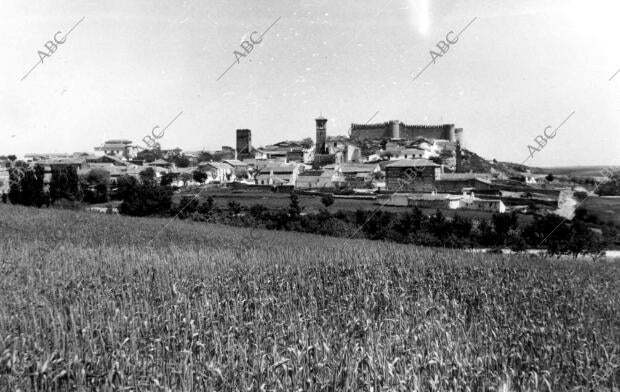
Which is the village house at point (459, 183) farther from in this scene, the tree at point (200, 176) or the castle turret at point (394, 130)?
the castle turret at point (394, 130)

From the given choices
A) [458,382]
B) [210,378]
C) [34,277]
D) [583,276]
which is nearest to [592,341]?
[458,382]

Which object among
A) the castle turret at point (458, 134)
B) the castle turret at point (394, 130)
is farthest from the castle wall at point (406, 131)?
the castle turret at point (458, 134)

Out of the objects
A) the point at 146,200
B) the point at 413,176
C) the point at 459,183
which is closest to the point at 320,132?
the point at 413,176

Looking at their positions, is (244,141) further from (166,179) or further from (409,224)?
(409,224)

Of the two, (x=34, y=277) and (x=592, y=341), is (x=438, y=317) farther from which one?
(x=34, y=277)

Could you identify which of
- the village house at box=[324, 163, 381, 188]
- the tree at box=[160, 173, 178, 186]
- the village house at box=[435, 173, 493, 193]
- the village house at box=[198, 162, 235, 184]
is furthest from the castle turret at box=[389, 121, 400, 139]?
the tree at box=[160, 173, 178, 186]

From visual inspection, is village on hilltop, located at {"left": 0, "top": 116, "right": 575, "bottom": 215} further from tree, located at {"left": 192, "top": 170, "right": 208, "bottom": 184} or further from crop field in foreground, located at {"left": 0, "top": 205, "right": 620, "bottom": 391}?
crop field in foreground, located at {"left": 0, "top": 205, "right": 620, "bottom": 391}

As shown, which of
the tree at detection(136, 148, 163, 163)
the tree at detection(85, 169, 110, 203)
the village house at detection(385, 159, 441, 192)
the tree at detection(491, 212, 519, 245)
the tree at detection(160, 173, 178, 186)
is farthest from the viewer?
the tree at detection(136, 148, 163, 163)

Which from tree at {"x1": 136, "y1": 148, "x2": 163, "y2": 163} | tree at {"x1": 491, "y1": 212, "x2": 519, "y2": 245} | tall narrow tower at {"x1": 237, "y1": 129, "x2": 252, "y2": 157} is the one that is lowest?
tree at {"x1": 491, "y1": 212, "x2": 519, "y2": 245}

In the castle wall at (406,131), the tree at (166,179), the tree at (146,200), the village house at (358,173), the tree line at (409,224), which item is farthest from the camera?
the castle wall at (406,131)
